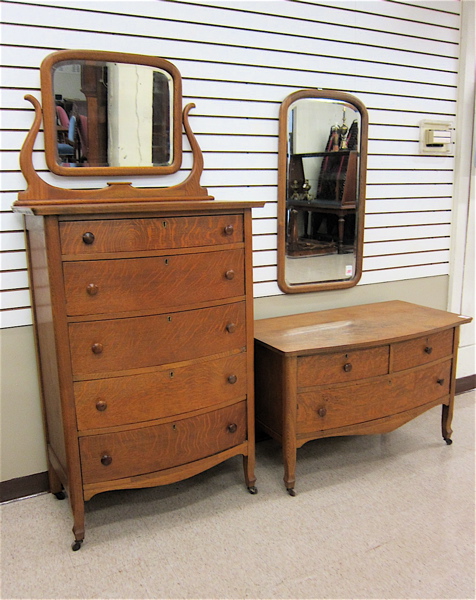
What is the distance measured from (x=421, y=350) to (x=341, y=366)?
1.95 ft

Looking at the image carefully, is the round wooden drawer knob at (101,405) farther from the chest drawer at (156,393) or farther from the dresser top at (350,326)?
the dresser top at (350,326)

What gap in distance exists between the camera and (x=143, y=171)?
9.09 ft

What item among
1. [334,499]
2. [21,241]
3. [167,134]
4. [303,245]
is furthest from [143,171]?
[334,499]

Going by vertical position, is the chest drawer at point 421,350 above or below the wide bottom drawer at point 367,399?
above

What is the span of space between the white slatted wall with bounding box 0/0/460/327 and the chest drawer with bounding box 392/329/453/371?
70 centimetres

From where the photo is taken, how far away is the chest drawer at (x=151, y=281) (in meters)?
2.26

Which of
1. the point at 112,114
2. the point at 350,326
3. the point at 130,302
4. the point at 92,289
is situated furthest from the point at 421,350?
the point at 112,114

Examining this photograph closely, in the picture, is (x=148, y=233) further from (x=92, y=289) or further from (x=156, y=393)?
(x=156, y=393)

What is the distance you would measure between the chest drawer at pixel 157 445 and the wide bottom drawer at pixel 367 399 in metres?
0.39

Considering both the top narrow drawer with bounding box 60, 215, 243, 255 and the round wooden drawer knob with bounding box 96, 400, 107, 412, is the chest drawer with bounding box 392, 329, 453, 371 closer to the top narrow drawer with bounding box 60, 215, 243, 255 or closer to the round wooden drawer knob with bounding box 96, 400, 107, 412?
the top narrow drawer with bounding box 60, 215, 243, 255

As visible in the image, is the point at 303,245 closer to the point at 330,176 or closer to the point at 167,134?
the point at 330,176

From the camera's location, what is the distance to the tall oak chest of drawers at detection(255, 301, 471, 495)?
2.80 m

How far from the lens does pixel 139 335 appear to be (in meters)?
2.38

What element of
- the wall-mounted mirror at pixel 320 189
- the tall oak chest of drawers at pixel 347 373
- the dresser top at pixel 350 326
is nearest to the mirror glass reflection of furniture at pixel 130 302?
the tall oak chest of drawers at pixel 347 373
